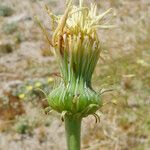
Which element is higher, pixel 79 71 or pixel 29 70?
pixel 79 71

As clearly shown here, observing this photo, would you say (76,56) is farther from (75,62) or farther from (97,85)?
(97,85)

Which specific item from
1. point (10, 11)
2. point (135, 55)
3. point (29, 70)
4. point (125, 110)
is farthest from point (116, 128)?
point (10, 11)

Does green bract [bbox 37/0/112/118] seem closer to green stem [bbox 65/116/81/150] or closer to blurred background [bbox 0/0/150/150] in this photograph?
green stem [bbox 65/116/81/150]

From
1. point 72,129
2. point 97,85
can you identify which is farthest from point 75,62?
point 97,85

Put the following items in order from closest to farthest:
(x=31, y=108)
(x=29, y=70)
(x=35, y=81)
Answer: (x=31, y=108) → (x=35, y=81) → (x=29, y=70)

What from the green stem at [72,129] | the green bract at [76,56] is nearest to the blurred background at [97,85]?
the green bract at [76,56]

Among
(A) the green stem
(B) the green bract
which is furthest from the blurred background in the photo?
(A) the green stem

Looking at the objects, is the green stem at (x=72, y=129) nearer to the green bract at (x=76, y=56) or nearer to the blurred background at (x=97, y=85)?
the green bract at (x=76, y=56)

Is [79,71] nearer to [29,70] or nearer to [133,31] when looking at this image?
[29,70]
